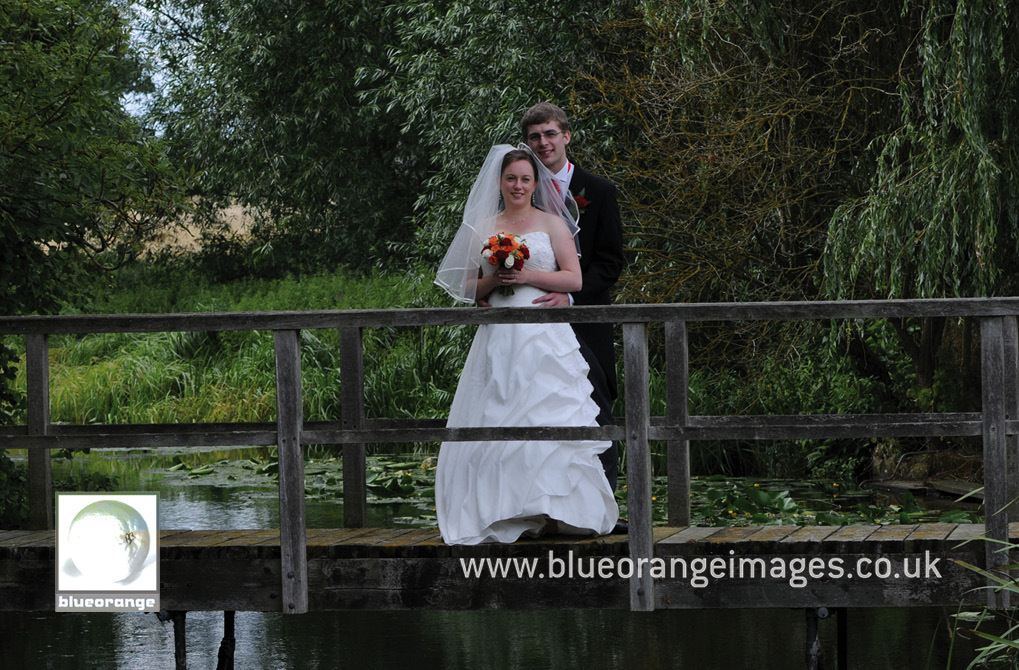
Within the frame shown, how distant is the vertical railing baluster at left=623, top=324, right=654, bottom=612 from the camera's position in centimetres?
504

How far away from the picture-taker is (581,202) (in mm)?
5645

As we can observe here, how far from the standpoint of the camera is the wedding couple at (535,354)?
5246 millimetres

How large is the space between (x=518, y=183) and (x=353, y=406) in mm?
1090

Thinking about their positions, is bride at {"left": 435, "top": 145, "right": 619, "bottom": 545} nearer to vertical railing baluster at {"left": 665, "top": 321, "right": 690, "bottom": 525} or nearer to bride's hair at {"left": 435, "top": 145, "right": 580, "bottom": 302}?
bride's hair at {"left": 435, "top": 145, "right": 580, "bottom": 302}

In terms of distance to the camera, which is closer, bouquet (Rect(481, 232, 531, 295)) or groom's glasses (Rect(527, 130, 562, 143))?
bouquet (Rect(481, 232, 531, 295))

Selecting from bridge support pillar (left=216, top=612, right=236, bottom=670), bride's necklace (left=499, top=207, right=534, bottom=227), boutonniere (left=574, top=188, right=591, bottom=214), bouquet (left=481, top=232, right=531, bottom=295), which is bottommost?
bridge support pillar (left=216, top=612, right=236, bottom=670)

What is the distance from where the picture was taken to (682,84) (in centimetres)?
1124

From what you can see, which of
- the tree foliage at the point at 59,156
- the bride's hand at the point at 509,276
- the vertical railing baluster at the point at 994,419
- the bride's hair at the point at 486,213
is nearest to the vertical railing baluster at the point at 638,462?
the bride's hand at the point at 509,276

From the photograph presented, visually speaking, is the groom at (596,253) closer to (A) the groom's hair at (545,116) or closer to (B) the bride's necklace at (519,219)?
(A) the groom's hair at (545,116)

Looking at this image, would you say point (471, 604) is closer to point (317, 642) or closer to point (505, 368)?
point (505, 368)

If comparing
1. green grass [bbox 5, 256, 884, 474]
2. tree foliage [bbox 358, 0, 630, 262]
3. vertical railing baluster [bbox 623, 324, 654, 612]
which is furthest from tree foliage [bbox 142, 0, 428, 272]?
vertical railing baluster [bbox 623, 324, 654, 612]

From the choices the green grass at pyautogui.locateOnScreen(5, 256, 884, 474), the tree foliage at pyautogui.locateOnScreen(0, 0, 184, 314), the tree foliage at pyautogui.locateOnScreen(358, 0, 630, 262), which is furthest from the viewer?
the tree foliage at pyautogui.locateOnScreen(358, 0, 630, 262)

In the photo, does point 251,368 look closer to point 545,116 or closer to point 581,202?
point 581,202

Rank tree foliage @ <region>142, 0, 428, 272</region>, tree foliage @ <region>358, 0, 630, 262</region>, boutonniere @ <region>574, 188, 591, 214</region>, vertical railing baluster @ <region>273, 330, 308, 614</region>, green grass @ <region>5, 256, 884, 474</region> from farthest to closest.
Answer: tree foliage @ <region>142, 0, 428, 272</region>
tree foliage @ <region>358, 0, 630, 262</region>
green grass @ <region>5, 256, 884, 474</region>
boutonniere @ <region>574, 188, 591, 214</region>
vertical railing baluster @ <region>273, 330, 308, 614</region>
